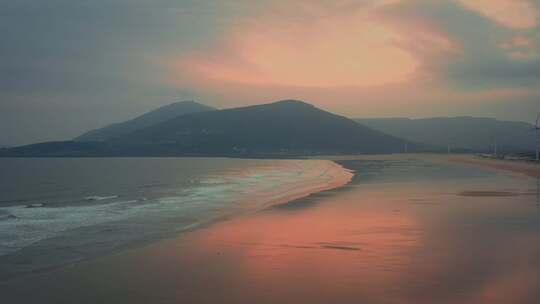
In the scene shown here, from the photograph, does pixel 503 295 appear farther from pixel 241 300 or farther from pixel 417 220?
pixel 417 220

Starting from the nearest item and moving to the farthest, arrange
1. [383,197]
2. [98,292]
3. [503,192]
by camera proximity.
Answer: [98,292]
[383,197]
[503,192]

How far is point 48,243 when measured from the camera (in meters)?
16.9

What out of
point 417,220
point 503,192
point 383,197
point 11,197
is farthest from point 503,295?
point 11,197

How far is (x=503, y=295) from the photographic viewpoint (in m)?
9.69

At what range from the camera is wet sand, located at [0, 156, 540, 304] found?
10086mm

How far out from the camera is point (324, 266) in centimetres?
1255

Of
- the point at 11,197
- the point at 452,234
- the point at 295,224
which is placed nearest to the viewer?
the point at 452,234

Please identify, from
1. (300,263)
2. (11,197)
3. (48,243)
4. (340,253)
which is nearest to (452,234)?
(340,253)

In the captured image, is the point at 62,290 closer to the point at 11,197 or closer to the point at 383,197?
the point at 383,197

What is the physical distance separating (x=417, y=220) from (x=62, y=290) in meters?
13.8

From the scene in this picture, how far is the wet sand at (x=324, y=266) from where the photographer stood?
10.1 meters

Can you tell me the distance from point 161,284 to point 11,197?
34901 millimetres

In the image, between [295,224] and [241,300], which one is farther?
[295,224]

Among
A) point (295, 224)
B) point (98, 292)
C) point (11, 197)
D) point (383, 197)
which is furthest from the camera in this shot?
point (11, 197)
